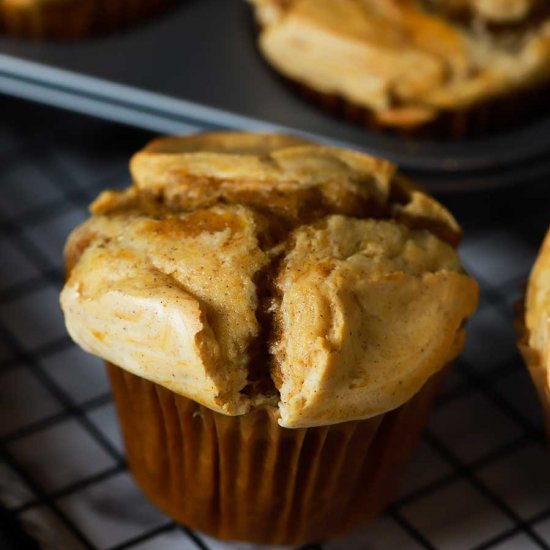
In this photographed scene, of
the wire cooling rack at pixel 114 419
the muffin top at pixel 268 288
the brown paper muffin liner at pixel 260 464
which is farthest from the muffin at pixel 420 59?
the brown paper muffin liner at pixel 260 464

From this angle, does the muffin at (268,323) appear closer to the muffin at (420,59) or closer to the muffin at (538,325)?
the muffin at (538,325)

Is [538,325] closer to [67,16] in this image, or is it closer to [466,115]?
[466,115]

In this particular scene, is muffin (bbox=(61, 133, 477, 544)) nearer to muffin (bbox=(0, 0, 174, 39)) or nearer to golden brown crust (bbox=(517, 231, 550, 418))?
golden brown crust (bbox=(517, 231, 550, 418))

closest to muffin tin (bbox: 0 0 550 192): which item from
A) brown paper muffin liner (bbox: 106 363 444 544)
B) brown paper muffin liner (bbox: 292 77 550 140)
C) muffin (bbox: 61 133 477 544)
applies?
brown paper muffin liner (bbox: 292 77 550 140)

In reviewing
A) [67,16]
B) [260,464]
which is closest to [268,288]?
[260,464]

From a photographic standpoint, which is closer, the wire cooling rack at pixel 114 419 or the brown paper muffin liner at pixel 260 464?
the brown paper muffin liner at pixel 260 464

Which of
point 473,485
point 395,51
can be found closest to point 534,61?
point 395,51
